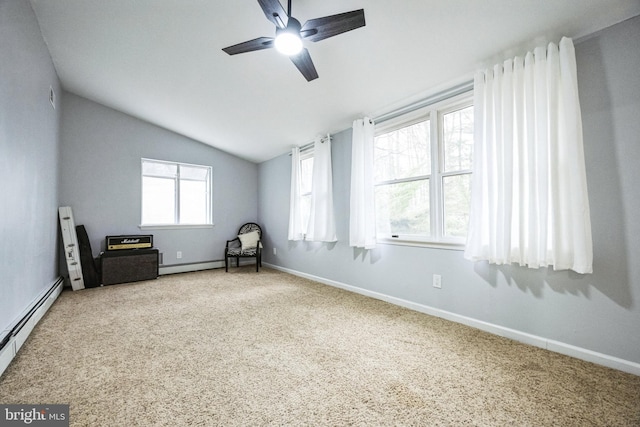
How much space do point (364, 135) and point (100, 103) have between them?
4.40m

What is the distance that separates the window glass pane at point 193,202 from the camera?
5.12 m

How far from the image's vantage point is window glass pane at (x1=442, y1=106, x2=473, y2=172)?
2539 mm

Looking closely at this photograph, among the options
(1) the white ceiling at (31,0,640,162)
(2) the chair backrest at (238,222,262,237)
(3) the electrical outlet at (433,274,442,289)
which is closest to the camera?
(1) the white ceiling at (31,0,640,162)

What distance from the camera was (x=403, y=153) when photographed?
3064 millimetres

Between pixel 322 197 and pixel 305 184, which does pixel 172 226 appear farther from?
pixel 322 197

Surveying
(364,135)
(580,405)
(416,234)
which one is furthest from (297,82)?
(580,405)

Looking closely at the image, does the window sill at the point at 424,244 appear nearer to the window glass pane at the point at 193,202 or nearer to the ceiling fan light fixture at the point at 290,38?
the ceiling fan light fixture at the point at 290,38

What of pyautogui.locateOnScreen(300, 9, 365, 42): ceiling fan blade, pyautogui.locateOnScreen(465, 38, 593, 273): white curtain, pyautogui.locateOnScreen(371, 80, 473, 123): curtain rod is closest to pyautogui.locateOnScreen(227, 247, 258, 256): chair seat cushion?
pyautogui.locateOnScreen(371, 80, 473, 123): curtain rod

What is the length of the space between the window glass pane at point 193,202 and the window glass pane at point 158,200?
17 centimetres

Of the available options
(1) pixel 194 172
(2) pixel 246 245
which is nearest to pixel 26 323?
(2) pixel 246 245

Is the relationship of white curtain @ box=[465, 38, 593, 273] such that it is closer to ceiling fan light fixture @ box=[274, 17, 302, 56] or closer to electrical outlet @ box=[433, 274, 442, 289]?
electrical outlet @ box=[433, 274, 442, 289]

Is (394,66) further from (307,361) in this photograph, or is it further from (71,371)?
(71,371)

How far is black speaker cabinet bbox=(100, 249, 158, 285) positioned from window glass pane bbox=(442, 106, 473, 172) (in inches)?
182

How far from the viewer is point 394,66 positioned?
2436mm
